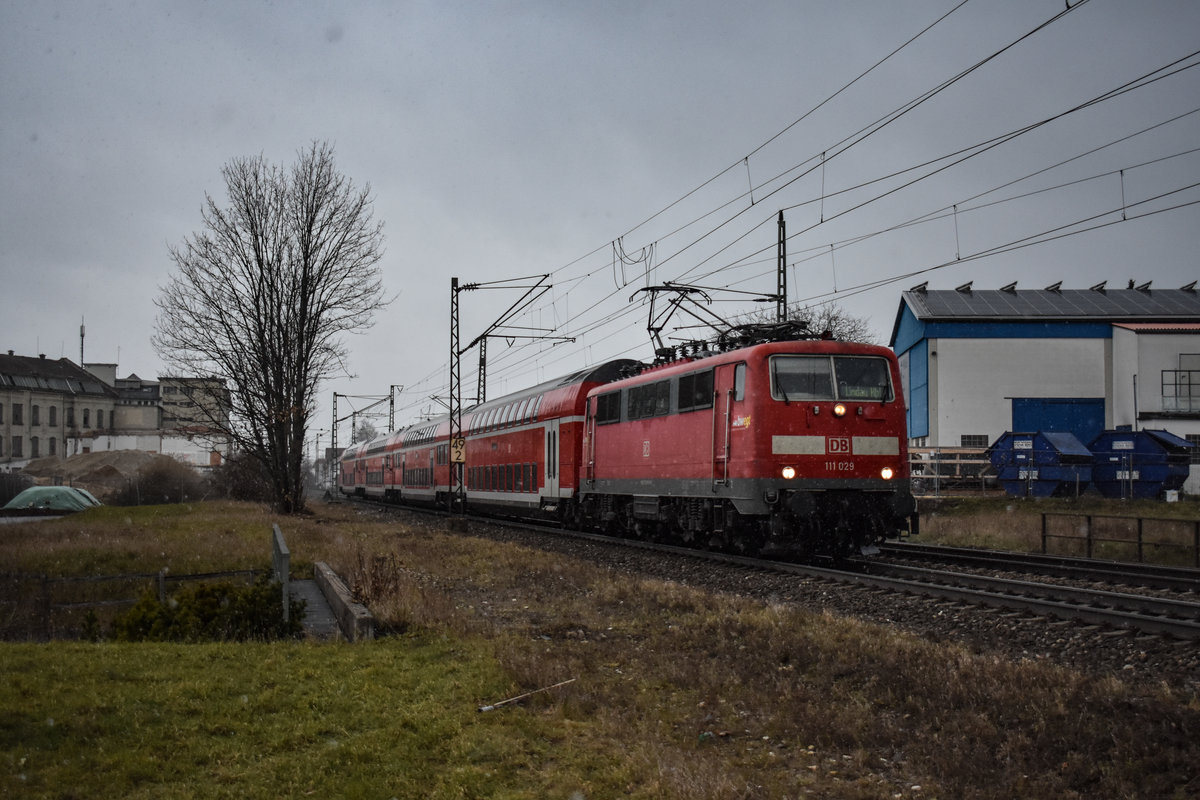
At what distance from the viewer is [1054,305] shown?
48.8 m

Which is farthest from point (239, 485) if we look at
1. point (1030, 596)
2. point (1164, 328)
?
point (1030, 596)

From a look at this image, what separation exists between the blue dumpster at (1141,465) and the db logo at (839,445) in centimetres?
2322

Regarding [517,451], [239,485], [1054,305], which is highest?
[1054,305]

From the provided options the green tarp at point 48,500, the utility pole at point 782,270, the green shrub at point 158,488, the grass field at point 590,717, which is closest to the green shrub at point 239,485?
the green shrub at point 158,488

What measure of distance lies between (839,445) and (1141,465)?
2428 cm

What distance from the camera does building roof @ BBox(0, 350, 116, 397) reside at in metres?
82.4

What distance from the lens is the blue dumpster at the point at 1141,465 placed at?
33781 mm

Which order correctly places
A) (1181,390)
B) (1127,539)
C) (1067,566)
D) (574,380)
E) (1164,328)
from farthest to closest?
1. (1164,328)
2. (1181,390)
3. (574,380)
4. (1127,539)
5. (1067,566)

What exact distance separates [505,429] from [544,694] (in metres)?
23.4

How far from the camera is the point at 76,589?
57.4 ft

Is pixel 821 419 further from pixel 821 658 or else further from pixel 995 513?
pixel 995 513

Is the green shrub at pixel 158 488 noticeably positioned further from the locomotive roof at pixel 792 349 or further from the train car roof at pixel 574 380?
the locomotive roof at pixel 792 349

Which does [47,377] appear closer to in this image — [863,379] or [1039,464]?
[1039,464]

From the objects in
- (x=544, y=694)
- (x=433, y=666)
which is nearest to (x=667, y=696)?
(x=544, y=694)
